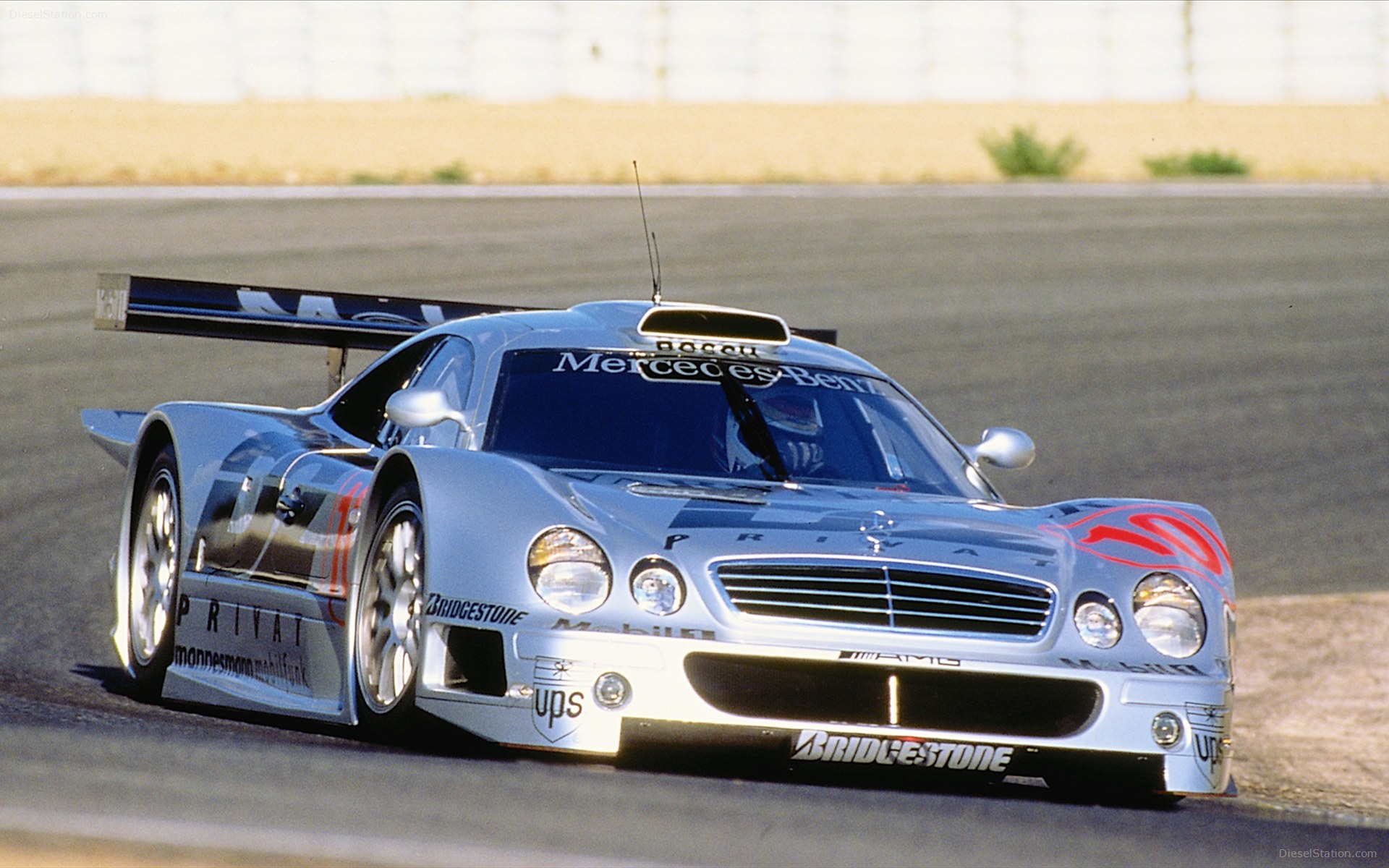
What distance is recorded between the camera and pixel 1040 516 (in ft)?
20.5

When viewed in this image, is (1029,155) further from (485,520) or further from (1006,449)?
(485,520)

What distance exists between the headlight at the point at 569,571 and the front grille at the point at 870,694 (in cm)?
28

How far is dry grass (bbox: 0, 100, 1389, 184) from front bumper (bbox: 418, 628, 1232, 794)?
18.1 m

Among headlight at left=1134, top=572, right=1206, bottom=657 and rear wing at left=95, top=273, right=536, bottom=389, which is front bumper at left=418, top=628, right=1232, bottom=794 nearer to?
headlight at left=1134, top=572, right=1206, bottom=657

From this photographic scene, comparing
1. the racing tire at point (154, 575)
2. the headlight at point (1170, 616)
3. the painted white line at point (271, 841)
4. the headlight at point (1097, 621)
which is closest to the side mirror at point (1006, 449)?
the headlight at point (1170, 616)

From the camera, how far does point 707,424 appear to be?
21.7 ft

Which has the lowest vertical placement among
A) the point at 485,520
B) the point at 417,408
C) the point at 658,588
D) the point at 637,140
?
the point at 658,588

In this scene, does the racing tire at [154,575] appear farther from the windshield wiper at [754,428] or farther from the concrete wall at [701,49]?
the concrete wall at [701,49]

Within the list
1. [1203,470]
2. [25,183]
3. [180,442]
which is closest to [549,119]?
[25,183]

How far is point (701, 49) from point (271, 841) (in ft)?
90.5

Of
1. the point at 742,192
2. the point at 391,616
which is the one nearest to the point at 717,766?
the point at 391,616

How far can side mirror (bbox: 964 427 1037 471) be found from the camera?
7090 mm

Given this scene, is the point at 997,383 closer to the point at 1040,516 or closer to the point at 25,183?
the point at 1040,516

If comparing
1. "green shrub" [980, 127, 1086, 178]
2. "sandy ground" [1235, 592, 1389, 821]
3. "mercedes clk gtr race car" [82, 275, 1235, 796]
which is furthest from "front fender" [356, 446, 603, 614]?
"green shrub" [980, 127, 1086, 178]
